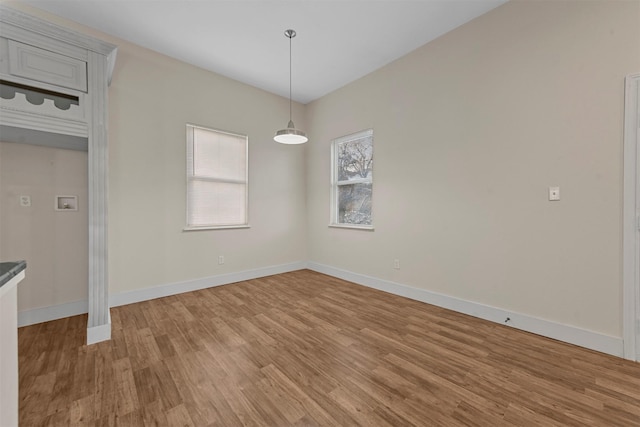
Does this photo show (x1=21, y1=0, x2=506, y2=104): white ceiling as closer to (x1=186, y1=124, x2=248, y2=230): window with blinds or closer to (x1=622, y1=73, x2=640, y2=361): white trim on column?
(x1=186, y1=124, x2=248, y2=230): window with blinds

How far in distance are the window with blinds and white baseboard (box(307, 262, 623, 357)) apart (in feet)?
7.83

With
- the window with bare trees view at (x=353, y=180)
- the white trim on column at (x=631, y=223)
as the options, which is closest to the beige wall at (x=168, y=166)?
the window with bare trees view at (x=353, y=180)

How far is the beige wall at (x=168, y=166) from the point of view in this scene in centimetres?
317

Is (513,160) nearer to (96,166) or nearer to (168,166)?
(96,166)

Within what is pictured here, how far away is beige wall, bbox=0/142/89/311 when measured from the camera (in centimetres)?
255

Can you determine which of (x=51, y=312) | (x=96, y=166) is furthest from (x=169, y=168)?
(x=51, y=312)

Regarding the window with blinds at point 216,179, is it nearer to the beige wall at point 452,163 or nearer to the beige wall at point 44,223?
the beige wall at point 452,163

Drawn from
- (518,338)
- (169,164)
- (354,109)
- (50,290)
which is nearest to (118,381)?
(50,290)

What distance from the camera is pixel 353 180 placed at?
14.2 ft

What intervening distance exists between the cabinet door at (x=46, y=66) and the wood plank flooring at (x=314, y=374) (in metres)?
2.23

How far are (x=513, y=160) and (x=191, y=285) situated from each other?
423 centimetres

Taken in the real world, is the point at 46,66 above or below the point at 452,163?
above

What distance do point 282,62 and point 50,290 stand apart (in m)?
3.86

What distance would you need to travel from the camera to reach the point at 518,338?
7.80 feet
